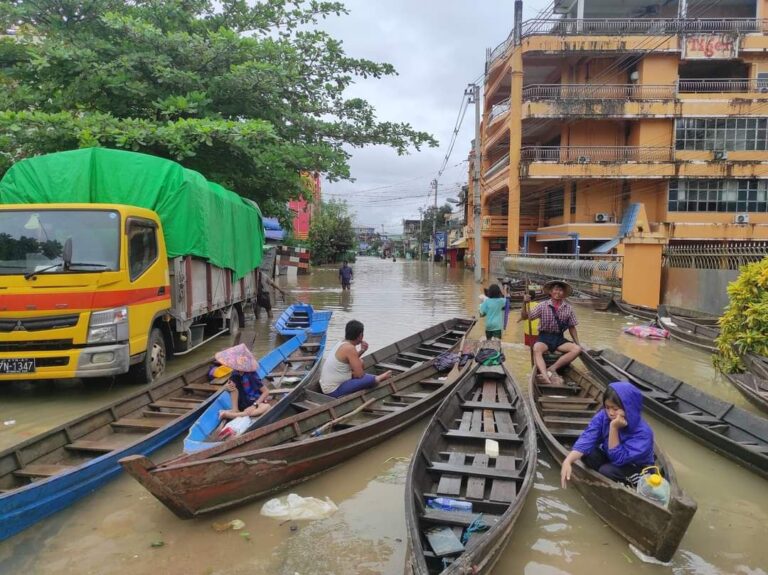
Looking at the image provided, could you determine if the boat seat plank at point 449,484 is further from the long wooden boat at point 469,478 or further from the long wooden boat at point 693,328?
the long wooden boat at point 693,328

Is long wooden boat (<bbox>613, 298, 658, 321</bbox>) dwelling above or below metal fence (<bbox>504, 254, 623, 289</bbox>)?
below

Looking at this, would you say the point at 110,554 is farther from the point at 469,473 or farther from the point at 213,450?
the point at 469,473

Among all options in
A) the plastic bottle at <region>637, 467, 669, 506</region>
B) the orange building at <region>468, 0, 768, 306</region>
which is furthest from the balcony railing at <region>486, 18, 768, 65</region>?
the plastic bottle at <region>637, 467, 669, 506</region>

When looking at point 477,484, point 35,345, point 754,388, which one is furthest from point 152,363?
Result: point 754,388

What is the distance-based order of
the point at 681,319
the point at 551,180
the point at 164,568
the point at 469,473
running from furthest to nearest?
the point at 551,180
the point at 681,319
the point at 469,473
the point at 164,568

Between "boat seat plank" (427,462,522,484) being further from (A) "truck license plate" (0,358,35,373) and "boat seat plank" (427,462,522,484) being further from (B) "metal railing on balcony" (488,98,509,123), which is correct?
(B) "metal railing on balcony" (488,98,509,123)

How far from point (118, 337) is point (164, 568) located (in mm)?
3793

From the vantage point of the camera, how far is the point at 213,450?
411 centimetres

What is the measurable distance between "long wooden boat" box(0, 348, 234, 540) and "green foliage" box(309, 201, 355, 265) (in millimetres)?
45656

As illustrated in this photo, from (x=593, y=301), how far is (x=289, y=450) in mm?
15737

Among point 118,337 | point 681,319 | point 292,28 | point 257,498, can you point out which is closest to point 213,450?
point 257,498

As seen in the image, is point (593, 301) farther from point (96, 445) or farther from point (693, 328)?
point (96, 445)

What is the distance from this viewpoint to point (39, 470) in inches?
173

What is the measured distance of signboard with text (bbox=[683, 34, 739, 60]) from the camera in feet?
92.9
